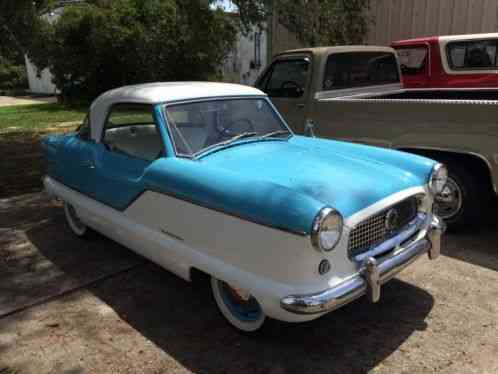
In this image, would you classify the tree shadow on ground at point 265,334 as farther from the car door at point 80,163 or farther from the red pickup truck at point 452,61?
the red pickup truck at point 452,61

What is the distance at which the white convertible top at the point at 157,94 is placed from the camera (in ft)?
11.9

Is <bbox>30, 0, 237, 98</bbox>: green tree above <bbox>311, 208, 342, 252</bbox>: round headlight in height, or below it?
above

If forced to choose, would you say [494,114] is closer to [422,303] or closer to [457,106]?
[457,106]

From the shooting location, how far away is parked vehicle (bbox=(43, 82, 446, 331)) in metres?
2.52

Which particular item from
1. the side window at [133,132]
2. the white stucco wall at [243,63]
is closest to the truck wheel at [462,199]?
the side window at [133,132]

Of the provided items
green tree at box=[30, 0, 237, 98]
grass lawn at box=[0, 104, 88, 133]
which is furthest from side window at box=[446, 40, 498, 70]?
grass lawn at box=[0, 104, 88, 133]

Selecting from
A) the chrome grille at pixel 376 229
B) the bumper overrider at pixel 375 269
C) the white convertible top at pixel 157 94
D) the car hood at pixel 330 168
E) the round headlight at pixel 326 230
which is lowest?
the bumper overrider at pixel 375 269

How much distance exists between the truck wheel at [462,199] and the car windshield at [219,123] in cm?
166

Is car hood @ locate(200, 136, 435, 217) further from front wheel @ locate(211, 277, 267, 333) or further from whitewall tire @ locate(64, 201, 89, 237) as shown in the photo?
whitewall tire @ locate(64, 201, 89, 237)

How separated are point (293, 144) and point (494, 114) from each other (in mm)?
1663

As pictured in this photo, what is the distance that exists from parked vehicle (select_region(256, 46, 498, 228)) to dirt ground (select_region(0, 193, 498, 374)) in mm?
627

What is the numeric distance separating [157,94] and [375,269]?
207 cm

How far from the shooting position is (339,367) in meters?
2.75

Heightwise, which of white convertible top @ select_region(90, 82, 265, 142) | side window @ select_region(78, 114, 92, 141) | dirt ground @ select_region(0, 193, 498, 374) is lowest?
dirt ground @ select_region(0, 193, 498, 374)
